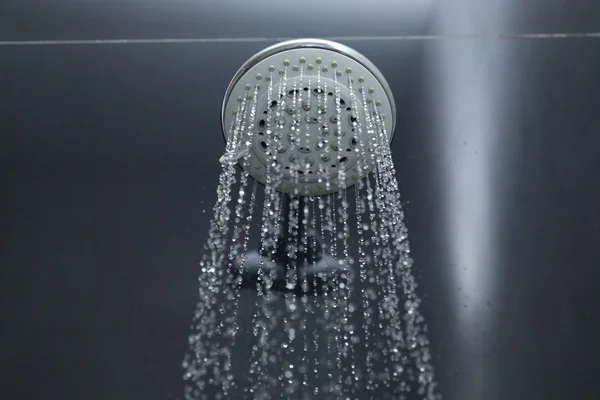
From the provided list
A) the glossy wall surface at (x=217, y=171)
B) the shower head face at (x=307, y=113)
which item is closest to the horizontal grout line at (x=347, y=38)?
the glossy wall surface at (x=217, y=171)

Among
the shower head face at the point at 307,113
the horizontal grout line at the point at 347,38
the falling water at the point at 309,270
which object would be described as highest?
the horizontal grout line at the point at 347,38

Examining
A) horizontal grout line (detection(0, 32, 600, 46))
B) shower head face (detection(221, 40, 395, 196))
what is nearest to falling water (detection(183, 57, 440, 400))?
shower head face (detection(221, 40, 395, 196))

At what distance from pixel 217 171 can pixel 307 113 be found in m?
0.25

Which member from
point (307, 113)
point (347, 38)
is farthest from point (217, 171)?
point (347, 38)

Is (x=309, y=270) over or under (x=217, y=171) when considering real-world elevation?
under

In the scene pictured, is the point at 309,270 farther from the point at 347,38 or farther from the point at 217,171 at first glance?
the point at 347,38

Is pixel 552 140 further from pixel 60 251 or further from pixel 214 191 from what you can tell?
pixel 60 251

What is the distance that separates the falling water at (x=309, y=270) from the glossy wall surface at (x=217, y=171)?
0.04m

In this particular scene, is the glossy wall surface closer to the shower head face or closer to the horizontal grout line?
the horizontal grout line

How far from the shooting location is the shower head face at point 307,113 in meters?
1.07

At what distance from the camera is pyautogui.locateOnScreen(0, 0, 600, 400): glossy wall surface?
46.1 inches

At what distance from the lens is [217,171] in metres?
1.23

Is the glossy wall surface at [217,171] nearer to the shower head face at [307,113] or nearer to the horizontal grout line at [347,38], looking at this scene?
the horizontal grout line at [347,38]

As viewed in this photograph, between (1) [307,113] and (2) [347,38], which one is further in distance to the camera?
(2) [347,38]
